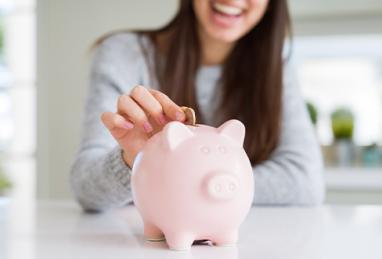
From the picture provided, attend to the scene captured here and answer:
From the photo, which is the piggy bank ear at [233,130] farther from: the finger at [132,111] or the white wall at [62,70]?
the white wall at [62,70]

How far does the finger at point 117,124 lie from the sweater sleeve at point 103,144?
0.08 m

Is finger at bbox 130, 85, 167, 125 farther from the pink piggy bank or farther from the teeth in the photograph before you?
the teeth

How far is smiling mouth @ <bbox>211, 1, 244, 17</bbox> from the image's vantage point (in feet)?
4.44

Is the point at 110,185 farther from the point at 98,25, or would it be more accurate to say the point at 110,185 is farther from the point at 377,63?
the point at 377,63

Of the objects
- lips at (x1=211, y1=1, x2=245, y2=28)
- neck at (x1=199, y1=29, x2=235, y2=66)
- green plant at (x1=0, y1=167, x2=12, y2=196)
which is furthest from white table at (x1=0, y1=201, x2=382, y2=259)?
green plant at (x1=0, y1=167, x2=12, y2=196)

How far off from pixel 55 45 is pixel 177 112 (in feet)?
7.68

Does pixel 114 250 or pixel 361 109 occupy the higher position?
pixel 114 250

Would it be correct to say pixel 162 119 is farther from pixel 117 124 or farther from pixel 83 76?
pixel 83 76

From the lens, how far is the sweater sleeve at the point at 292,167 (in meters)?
1.22

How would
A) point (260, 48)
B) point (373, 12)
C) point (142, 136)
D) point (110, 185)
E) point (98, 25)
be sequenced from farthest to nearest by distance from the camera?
point (98, 25) → point (373, 12) → point (260, 48) → point (110, 185) → point (142, 136)

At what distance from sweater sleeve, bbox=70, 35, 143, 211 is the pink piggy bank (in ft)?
0.73

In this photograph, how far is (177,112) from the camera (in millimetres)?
684

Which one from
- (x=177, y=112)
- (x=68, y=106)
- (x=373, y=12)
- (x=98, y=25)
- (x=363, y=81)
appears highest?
(x=177, y=112)

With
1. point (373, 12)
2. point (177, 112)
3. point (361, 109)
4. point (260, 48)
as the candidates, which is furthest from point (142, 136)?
point (361, 109)
